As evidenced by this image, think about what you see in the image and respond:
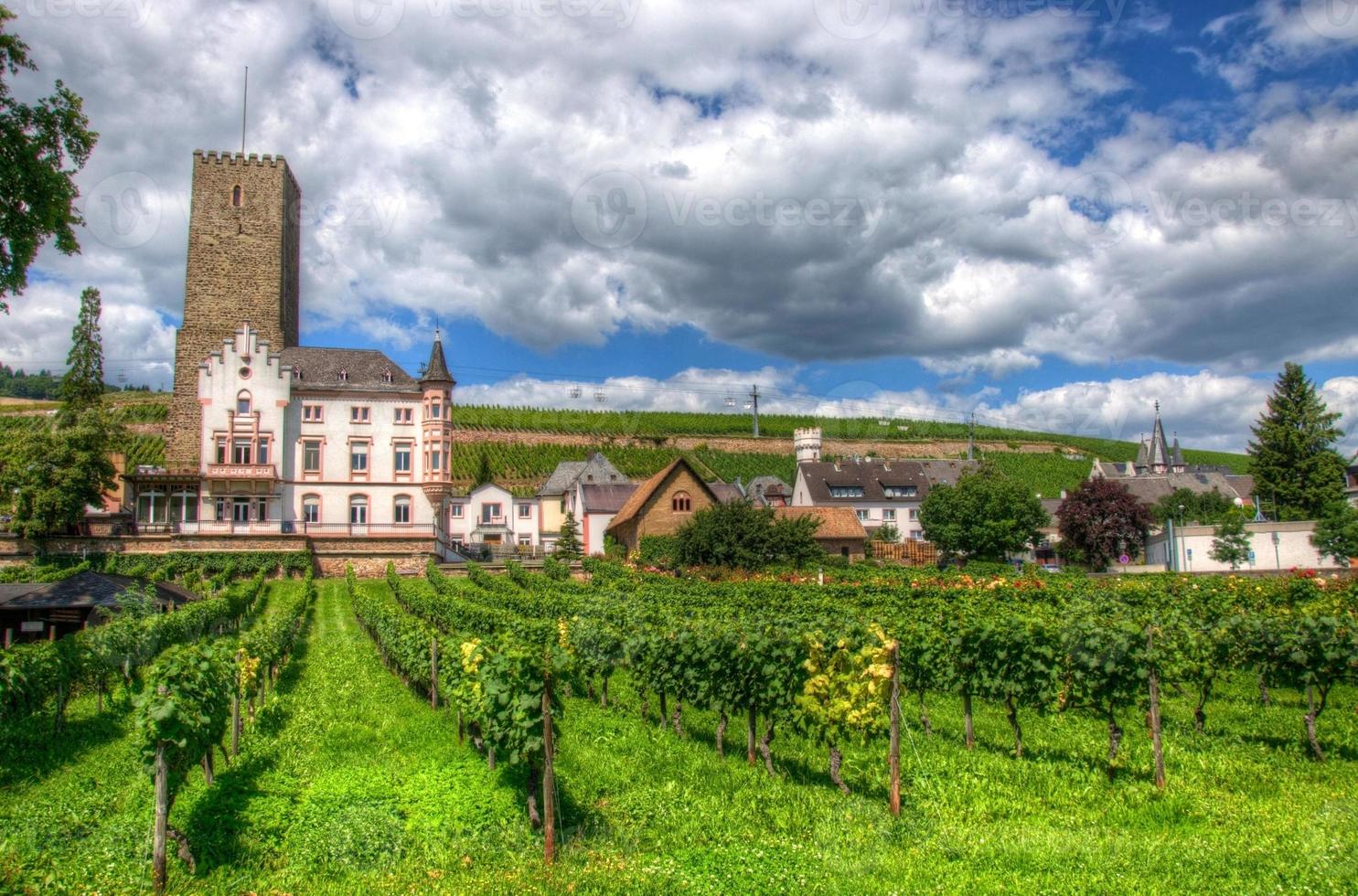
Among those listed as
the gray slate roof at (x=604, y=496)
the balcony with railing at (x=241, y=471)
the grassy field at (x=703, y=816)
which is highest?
the balcony with railing at (x=241, y=471)

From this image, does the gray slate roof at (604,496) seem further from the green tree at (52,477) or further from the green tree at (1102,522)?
the green tree at (1102,522)

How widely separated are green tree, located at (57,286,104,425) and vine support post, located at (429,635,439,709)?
5877 cm

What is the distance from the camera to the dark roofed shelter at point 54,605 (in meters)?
23.5

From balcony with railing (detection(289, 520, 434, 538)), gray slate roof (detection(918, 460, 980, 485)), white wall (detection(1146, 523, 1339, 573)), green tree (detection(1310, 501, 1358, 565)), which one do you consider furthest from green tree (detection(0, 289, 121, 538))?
gray slate roof (detection(918, 460, 980, 485))

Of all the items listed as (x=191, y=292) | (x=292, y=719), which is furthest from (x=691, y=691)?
(x=191, y=292)

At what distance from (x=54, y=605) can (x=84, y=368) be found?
5276 cm

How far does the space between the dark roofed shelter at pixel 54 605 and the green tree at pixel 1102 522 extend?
187ft

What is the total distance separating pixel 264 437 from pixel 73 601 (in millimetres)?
31489

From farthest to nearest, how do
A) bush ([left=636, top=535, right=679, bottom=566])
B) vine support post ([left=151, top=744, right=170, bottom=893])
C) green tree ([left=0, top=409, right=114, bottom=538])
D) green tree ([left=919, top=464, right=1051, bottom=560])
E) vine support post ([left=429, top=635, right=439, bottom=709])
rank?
green tree ([left=919, top=464, right=1051, bottom=560]), bush ([left=636, top=535, right=679, bottom=566]), green tree ([left=0, top=409, right=114, bottom=538]), vine support post ([left=429, top=635, right=439, bottom=709]), vine support post ([left=151, top=744, right=170, bottom=893])

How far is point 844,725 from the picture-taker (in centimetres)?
1139

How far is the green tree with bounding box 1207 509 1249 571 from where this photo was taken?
50.8 metres

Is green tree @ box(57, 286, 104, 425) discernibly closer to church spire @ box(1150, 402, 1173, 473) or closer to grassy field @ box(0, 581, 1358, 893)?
grassy field @ box(0, 581, 1358, 893)

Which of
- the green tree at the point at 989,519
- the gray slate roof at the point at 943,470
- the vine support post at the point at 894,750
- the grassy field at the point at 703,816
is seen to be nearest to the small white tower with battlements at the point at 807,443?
the gray slate roof at the point at 943,470

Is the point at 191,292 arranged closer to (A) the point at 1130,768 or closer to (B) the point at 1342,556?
(A) the point at 1130,768
